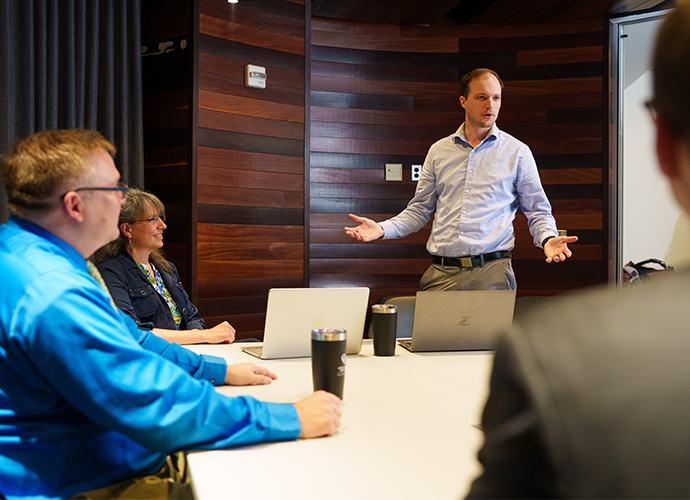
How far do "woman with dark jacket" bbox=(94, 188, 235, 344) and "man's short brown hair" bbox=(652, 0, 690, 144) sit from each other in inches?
86.1

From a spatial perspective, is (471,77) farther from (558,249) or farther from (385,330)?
(385,330)

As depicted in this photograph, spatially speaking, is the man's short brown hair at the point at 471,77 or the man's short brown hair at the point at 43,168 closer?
the man's short brown hair at the point at 43,168

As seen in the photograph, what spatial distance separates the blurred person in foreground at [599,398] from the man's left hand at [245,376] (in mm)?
1017

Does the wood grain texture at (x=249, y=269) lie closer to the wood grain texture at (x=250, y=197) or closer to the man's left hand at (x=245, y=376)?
the wood grain texture at (x=250, y=197)

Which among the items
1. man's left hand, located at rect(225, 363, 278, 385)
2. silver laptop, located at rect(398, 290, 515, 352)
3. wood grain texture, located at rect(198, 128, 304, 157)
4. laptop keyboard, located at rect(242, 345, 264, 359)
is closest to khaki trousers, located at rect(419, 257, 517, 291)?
silver laptop, located at rect(398, 290, 515, 352)

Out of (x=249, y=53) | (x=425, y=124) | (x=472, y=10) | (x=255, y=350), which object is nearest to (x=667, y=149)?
(x=255, y=350)

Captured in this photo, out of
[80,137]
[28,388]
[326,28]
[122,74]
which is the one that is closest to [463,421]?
[28,388]

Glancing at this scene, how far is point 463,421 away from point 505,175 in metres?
1.71

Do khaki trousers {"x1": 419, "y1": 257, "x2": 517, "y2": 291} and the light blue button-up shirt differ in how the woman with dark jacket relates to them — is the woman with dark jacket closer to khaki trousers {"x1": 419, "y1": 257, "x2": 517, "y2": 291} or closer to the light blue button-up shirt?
the light blue button-up shirt

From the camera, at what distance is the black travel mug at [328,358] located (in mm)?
1146

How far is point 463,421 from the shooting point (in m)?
1.07

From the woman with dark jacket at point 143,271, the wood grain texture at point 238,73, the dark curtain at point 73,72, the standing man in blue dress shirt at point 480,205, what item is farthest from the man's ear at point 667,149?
the wood grain texture at point 238,73

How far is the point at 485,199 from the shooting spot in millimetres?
2564

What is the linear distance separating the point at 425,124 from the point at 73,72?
240cm
